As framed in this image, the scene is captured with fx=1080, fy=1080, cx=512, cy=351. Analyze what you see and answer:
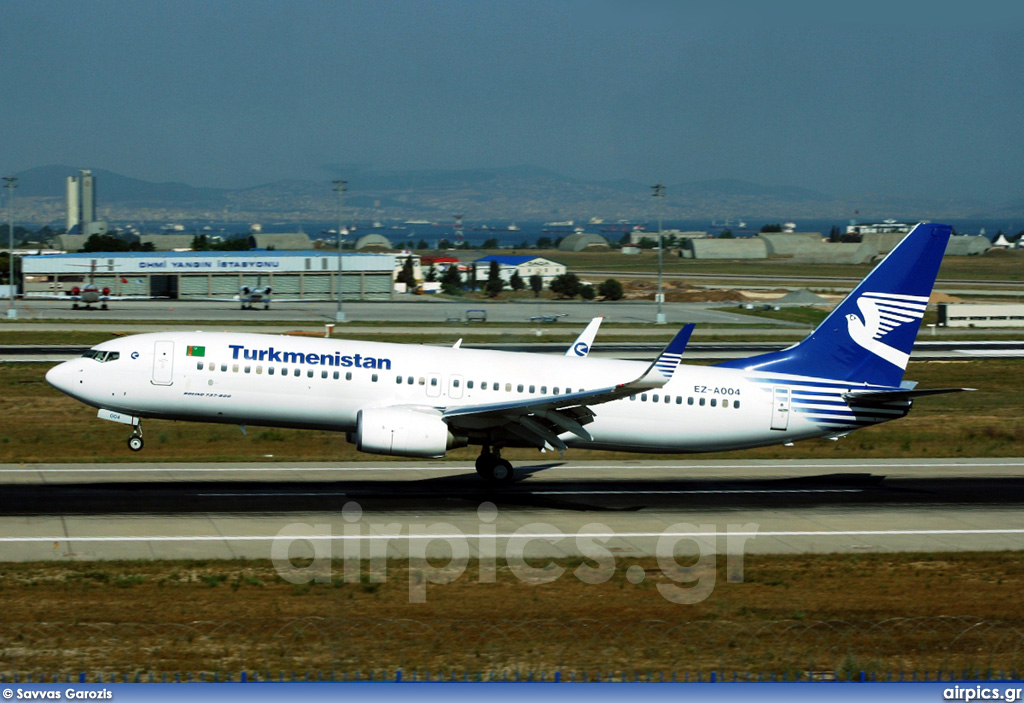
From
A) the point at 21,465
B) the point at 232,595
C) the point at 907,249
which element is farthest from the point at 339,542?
the point at 907,249

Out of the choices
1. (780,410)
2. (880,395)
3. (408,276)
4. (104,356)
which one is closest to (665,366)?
(780,410)

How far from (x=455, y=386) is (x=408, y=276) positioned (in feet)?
442

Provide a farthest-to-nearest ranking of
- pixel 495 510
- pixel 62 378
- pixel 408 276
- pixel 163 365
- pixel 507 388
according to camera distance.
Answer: pixel 408 276 < pixel 507 388 < pixel 62 378 < pixel 163 365 < pixel 495 510

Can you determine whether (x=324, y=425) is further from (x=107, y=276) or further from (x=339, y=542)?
(x=107, y=276)

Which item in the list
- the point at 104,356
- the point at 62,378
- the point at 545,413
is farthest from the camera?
the point at 104,356

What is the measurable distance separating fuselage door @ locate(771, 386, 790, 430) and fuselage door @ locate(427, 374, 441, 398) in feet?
33.4

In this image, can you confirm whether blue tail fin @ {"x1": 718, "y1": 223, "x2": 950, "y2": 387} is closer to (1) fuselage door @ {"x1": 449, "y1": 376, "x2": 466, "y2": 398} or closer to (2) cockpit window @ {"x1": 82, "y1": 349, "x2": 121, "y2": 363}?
(1) fuselage door @ {"x1": 449, "y1": 376, "x2": 466, "y2": 398}

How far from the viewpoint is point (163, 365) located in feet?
101

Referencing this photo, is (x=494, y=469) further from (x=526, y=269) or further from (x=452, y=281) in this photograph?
(x=526, y=269)

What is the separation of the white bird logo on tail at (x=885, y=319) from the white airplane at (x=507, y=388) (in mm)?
38

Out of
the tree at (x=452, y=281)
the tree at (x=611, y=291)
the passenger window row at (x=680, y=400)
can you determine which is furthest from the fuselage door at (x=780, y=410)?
the tree at (x=452, y=281)

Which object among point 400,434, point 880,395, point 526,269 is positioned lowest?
point 400,434

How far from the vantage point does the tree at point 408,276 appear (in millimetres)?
161750

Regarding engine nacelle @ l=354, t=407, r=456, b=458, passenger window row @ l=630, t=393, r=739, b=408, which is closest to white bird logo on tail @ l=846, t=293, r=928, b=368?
passenger window row @ l=630, t=393, r=739, b=408
